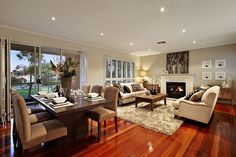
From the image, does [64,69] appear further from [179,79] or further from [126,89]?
[179,79]

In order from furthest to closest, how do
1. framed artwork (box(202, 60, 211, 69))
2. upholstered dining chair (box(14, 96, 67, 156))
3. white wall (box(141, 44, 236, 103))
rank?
1. framed artwork (box(202, 60, 211, 69))
2. white wall (box(141, 44, 236, 103))
3. upholstered dining chair (box(14, 96, 67, 156))

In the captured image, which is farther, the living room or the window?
the window

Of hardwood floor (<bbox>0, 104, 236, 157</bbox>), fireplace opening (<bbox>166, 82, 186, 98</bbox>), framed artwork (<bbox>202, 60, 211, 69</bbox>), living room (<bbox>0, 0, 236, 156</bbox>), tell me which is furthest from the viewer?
fireplace opening (<bbox>166, 82, 186, 98</bbox>)

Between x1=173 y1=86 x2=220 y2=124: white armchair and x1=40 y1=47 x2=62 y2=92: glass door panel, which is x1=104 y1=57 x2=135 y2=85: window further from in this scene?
x1=173 y1=86 x2=220 y2=124: white armchair

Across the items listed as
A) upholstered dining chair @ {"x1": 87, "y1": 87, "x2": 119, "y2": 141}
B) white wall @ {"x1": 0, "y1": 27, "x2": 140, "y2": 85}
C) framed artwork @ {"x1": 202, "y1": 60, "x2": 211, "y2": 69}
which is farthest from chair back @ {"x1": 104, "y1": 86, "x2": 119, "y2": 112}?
framed artwork @ {"x1": 202, "y1": 60, "x2": 211, "y2": 69}

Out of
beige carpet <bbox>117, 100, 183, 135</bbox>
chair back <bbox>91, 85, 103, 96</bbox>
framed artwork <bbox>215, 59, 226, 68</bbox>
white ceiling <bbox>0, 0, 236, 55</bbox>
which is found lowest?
beige carpet <bbox>117, 100, 183, 135</bbox>

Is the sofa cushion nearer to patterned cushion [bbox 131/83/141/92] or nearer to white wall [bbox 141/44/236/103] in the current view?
patterned cushion [bbox 131/83/141/92]

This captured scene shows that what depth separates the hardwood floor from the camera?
6.98 feet

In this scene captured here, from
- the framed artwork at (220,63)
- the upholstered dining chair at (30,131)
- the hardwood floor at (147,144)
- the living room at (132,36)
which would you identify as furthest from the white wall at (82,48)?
the framed artwork at (220,63)

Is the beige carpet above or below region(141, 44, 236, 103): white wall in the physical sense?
below

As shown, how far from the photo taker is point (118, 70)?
7363 millimetres

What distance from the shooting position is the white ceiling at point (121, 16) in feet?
8.05

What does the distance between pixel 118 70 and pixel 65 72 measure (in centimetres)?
497

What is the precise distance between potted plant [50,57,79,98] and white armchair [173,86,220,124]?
2955 millimetres
